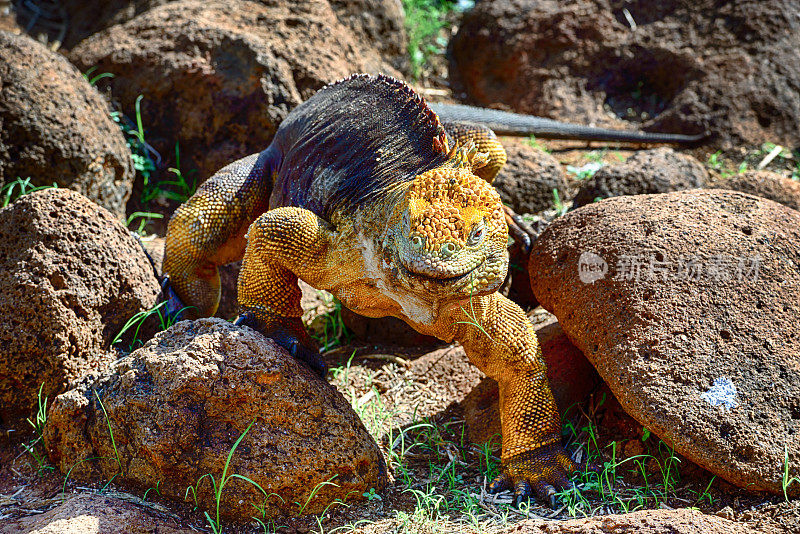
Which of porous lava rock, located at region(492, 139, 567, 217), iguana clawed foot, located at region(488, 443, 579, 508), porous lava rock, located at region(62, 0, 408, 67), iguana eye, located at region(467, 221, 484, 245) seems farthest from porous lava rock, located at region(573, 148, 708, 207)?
porous lava rock, located at region(62, 0, 408, 67)

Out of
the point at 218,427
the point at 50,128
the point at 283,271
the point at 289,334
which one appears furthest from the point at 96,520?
the point at 50,128

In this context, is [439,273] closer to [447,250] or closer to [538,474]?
[447,250]

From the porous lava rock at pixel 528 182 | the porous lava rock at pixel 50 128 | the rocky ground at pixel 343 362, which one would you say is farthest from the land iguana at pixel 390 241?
the porous lava rock at pixel 50 128

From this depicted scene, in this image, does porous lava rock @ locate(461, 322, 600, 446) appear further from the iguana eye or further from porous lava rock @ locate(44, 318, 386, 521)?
the iguana eye

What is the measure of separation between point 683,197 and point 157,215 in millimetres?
3731

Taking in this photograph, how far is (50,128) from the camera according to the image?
492 cm

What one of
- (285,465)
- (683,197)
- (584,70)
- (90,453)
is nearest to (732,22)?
(584,70)

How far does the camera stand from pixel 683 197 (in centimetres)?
386

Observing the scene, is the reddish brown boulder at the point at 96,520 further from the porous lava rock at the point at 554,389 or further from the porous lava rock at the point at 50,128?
the porous lava rock at the point at 50,128

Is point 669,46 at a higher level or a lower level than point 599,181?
higher

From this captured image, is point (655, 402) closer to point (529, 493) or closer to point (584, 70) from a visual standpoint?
point (529, 493)

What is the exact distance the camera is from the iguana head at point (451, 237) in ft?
9.11

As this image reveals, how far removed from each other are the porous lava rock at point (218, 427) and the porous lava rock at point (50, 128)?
90.1 inches

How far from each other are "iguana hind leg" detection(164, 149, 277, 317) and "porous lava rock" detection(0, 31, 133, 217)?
46.2 inches
